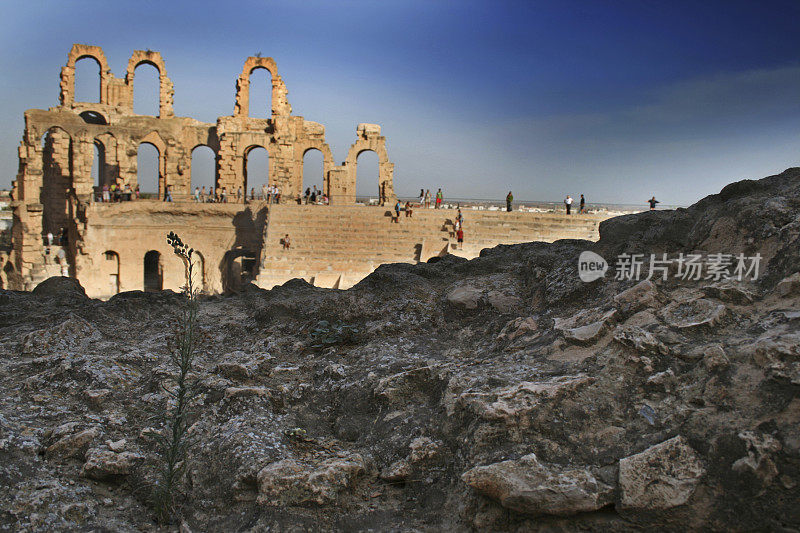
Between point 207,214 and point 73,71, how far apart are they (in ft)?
41.9

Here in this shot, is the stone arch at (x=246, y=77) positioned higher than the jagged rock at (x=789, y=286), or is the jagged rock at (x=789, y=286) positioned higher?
the stone arch at (x=246, y=77)

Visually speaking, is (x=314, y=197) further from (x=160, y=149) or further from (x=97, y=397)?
(x=97, y=397)

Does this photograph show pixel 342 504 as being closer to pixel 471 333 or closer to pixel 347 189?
pixel 471 333

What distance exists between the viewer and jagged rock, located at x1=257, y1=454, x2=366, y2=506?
2.69 metres

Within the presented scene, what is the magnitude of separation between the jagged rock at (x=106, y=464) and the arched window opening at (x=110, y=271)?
2068 centimetres

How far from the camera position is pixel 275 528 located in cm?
256

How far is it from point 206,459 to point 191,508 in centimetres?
34

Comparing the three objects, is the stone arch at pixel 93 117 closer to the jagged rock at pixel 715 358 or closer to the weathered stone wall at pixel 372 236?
the weathered stone wall at pixel 372 236

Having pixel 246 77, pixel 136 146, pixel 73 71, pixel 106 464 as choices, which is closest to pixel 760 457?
pixel 106 464

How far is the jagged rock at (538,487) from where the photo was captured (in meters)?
2.25

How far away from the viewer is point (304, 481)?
2736mm

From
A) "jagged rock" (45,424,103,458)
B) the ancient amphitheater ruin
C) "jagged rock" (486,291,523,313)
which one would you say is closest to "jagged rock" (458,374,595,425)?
"jagged rock" (486,291,523,313)

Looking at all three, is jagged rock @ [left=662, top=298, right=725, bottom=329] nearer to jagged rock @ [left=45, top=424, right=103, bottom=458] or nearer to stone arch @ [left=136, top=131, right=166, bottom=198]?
jagged rock @ [left=45, top=424, right=103, bottom=458]

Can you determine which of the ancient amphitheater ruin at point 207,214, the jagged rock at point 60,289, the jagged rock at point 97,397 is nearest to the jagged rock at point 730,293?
the jagged rock at point 97,397
